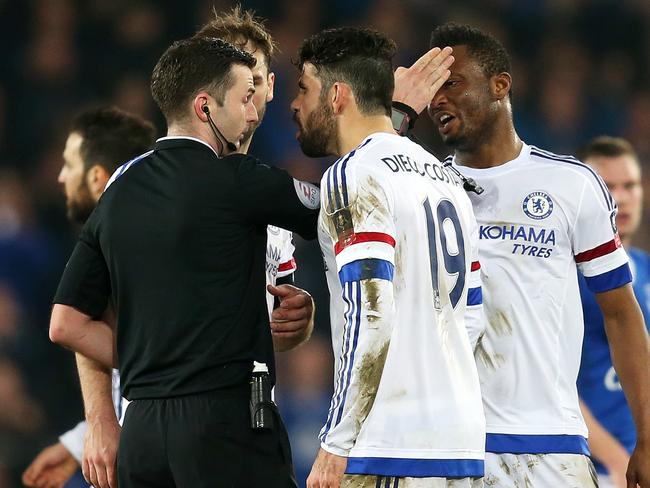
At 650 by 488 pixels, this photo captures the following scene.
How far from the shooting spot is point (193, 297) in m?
3.16

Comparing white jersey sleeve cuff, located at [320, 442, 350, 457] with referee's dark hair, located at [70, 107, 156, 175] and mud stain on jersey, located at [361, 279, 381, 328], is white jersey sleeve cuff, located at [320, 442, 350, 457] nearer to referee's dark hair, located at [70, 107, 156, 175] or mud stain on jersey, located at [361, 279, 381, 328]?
mud stain on jersey, located at [361, 279, 381, 328]

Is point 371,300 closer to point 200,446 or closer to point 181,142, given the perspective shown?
point 200,446

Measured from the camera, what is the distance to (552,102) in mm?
8625

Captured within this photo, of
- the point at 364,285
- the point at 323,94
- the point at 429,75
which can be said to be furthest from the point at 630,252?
the point at 364,285

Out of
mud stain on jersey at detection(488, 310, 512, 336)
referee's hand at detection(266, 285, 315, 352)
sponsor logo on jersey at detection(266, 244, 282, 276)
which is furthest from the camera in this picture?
sponsor logo on jersey at detection(266, 244, 282, 276)

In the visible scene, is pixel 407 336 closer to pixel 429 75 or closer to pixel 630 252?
pixel 429 75

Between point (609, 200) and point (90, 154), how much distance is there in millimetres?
2204

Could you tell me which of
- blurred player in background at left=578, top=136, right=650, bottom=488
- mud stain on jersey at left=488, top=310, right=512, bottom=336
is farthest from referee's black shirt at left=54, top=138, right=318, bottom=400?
blurred player in background at left=578, top=136, right=650, bottom=488

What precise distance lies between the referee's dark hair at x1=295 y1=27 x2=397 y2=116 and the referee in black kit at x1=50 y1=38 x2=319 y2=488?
36 centimetres

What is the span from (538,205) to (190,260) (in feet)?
4.27

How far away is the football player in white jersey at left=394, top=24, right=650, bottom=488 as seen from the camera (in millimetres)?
3723

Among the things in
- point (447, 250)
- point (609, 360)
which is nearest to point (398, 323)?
point (447, 250)

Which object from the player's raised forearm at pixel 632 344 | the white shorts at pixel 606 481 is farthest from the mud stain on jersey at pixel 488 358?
the white shorts at pixel 606 481

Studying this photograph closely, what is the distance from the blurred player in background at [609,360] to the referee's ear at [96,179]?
2.09m
